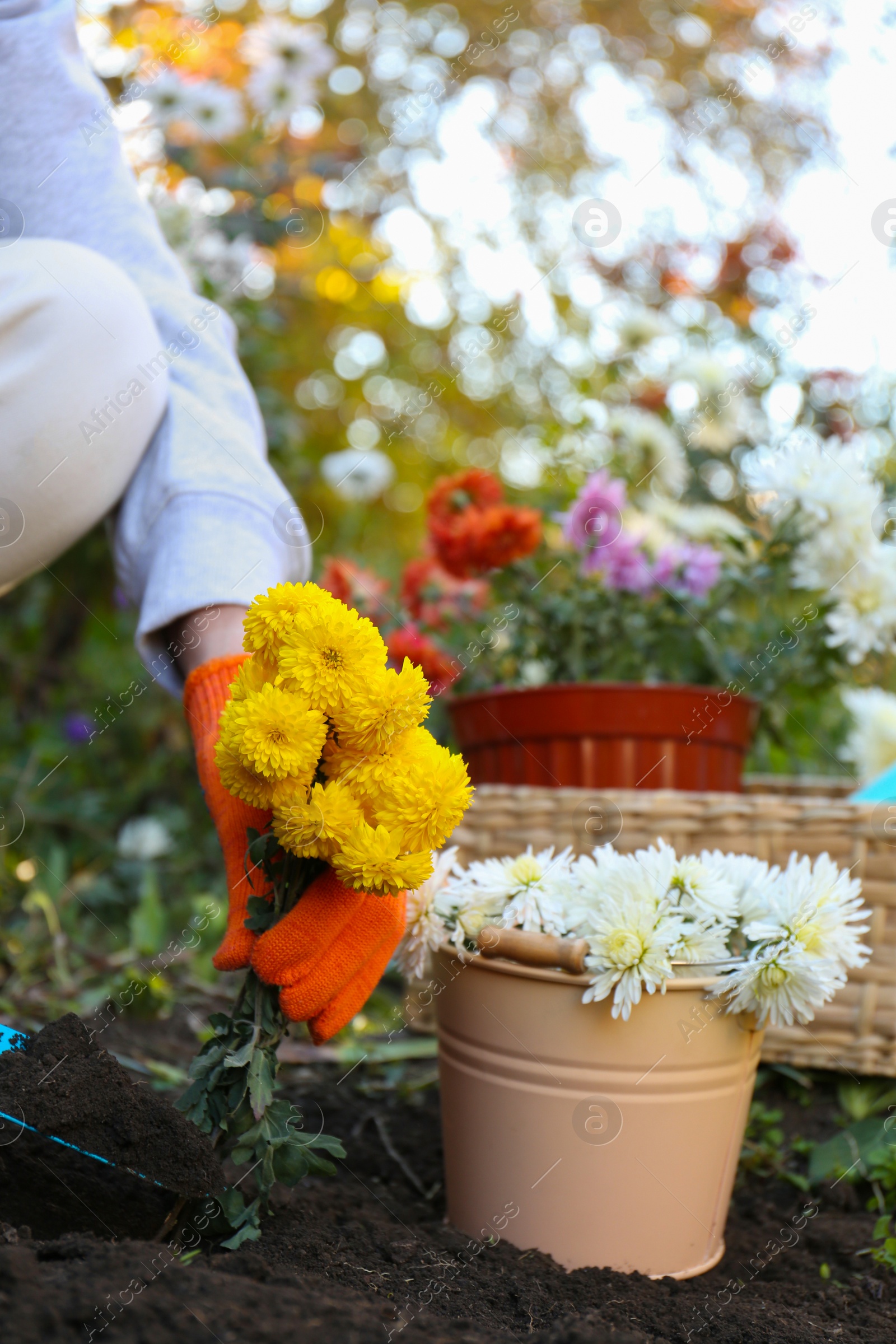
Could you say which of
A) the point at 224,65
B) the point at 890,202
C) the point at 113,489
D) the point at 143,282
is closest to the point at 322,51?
the point at 224,65

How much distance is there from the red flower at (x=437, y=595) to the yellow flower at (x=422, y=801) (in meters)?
0.96

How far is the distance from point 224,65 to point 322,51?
1.88 feet

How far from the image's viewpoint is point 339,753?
2.41 feet

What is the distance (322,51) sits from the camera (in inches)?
92.4

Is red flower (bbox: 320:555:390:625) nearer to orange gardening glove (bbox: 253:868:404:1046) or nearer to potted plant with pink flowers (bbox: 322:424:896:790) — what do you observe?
potted plant with pink flowers (bbox: 322:424:896:790)

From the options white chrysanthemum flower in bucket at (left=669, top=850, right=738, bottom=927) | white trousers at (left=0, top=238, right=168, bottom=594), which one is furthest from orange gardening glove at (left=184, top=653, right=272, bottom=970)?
white chrysanthemum flower in bucket at (left=669, top=850, right=738, bottom=927)

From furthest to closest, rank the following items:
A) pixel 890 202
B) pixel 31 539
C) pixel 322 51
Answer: pixel 322 51
pixel 890 202
pixel 31 539

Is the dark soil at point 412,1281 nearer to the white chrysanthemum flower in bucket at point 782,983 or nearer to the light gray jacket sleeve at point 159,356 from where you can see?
the white chrysanthemum flower in bucket at point 782,983

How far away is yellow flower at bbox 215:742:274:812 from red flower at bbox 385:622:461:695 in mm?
723

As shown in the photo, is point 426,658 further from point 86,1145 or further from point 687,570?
point 86,1145

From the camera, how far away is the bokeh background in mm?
1939

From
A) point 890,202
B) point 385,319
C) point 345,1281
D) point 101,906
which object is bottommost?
point 101,906

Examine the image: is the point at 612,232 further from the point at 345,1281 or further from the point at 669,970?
the point at 345,1281

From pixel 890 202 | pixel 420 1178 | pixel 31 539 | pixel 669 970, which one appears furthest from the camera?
pixel 890 202
